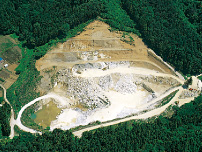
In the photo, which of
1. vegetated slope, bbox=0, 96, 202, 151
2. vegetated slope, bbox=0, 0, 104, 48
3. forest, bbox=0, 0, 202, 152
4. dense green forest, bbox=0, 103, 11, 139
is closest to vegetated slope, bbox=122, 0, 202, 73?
forest, bbox=0, 0, 202, 152

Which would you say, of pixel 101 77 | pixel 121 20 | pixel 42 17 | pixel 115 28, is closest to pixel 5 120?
pixel 101 77

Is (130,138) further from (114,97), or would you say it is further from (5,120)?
(5,120)

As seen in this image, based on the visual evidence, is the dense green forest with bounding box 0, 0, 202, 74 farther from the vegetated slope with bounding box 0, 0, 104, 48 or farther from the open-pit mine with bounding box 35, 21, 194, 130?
the open-pit mine with bounding box 35, 21, 194, 130

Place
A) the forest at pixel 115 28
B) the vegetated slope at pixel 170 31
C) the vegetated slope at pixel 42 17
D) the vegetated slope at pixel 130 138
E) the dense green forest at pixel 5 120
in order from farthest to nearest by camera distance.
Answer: the vegetated slope at pixel 42 17, the vegetated slope at pixel 170 31, the dense green forest at pixel 5 120, the forest at pixel 115 28, the vegetated slope at pixel 130 138

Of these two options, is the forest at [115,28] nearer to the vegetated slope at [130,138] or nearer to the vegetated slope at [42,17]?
the vegetated slope at [42,17]

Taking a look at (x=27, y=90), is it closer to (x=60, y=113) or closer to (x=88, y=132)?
(x=60, y=113)

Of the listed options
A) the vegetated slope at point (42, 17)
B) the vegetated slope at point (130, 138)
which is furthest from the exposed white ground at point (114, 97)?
the vegetated slope at point (42, 17)
